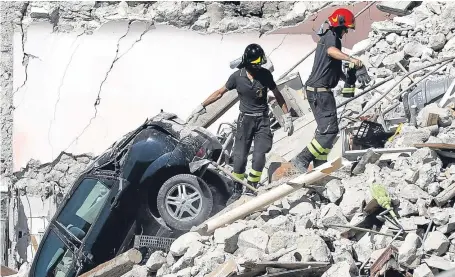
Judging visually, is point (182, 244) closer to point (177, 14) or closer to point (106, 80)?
point (106, 80)

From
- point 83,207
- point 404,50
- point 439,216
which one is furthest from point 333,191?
point 404,50

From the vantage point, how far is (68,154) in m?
11.9

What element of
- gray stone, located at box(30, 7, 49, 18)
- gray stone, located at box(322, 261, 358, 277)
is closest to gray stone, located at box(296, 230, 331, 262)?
gray stone, located at box(322, 261, 358, 277)

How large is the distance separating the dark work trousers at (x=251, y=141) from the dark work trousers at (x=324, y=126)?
1.58 feet

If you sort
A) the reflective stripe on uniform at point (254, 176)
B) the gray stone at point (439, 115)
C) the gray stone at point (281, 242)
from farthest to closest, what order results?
the reflective stripe on uniform at point (254, 176)
the gray stone at point (439, 115)
the gray stone at point (281, 242)

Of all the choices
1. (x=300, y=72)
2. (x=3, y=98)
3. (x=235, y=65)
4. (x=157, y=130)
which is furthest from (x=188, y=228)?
(x=3, y=98)

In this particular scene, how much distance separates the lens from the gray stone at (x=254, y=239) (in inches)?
278

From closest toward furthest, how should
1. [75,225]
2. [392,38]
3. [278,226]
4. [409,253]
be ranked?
[409,253], [278,226], [75,225], [392,38]

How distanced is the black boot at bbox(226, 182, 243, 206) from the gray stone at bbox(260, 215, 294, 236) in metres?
1.12

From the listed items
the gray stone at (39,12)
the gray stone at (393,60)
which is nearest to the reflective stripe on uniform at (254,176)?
the gray stone at (393,60)

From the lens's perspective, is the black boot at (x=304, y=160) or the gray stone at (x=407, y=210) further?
the black boot at (x=304, y=160)

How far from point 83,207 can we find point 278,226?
2.28m

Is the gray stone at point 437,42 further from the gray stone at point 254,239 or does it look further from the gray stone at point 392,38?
the gray stone at point 254,239

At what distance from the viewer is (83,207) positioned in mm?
8570
